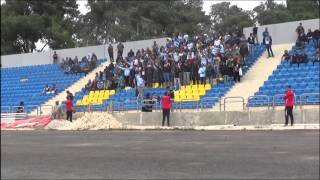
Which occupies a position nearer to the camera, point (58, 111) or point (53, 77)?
point (58, 111)

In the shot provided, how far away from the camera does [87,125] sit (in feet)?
84.7

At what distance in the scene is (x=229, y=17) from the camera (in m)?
74.6

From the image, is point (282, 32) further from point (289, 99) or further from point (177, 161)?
point (177, 161)

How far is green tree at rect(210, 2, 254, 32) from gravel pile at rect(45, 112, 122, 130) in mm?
44154

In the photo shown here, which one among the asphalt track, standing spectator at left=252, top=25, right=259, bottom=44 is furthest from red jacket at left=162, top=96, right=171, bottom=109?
the asphalt track

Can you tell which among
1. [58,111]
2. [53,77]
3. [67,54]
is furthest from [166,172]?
[67,54]

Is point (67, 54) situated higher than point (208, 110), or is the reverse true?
point (67, 54)

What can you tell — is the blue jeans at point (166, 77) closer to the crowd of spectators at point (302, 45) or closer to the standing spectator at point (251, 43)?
the standing spectator at point (251, 43)

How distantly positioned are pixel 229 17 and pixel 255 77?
1849 inches

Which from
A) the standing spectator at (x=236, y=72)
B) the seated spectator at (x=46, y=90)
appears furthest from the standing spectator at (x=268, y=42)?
the seated spectator at (x=46, y=90)

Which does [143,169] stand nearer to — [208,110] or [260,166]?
[260,166]

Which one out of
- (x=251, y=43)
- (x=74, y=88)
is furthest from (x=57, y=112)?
(x=251, y=43)

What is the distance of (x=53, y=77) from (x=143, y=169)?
3133 cm

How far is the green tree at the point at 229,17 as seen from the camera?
237 feet
